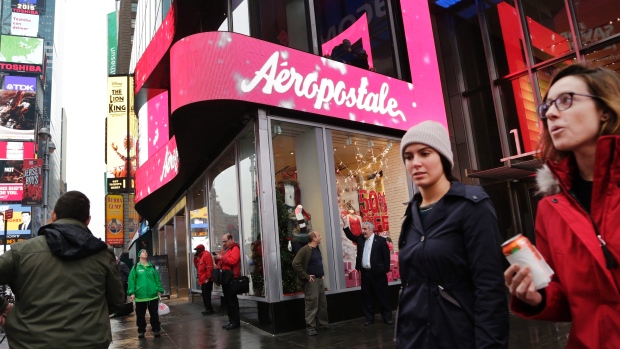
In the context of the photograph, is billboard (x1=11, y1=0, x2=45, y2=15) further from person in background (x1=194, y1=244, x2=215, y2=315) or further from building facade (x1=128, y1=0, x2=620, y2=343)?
person in background (x1=194, y1=244, x2=215, y2=315)

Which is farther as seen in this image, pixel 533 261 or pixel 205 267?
pixel 205 267

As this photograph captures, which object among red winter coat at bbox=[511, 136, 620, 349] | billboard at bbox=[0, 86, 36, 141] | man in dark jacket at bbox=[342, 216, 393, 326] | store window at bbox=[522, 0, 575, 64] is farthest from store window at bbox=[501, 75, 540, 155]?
billboard at bbox=[0, 86, 36, 141]

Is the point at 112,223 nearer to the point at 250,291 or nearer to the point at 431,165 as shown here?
the point at 250,291

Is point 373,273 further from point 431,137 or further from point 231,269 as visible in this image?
point 431,137

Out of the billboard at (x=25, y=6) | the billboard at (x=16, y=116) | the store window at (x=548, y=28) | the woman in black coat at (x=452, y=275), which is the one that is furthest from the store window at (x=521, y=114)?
the billboard at (x=25, y=6)

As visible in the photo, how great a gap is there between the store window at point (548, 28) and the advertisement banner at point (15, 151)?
73482 mm

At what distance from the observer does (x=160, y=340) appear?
841cm

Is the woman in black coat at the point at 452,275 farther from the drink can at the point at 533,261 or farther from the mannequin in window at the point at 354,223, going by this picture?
the mannequin in window at the point at 354,223

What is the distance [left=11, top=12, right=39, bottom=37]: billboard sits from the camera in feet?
301

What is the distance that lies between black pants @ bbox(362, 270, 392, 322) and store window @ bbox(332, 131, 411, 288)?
0.78 meters

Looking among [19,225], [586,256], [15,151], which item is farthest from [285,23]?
[19,225]

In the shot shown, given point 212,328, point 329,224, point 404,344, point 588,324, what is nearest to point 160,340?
point 212,328

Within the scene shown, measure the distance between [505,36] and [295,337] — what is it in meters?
12.6

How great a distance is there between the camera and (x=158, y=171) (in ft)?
48.7
